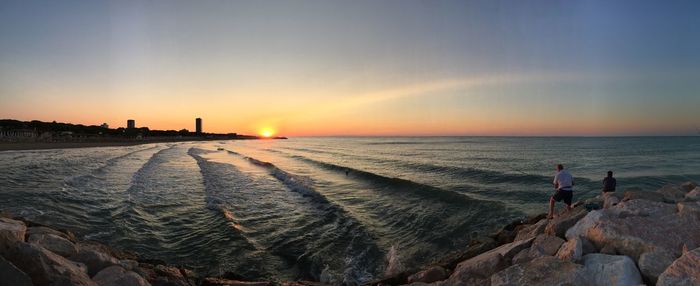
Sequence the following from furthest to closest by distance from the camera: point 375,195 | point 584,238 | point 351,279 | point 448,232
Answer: point 375,195 < point 448,232 < point 351,279 < point 584,238

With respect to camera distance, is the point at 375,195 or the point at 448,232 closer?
the point at 448,232

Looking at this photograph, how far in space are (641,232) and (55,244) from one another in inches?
412

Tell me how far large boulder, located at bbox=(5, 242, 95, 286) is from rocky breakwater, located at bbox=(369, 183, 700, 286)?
18.6 feet

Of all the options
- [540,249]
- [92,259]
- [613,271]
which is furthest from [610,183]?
[92,259]

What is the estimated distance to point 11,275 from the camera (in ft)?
15.7

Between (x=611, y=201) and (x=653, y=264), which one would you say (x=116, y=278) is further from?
(x=611, y=201)

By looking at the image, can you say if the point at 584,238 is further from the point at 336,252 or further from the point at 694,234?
the point at 336,252

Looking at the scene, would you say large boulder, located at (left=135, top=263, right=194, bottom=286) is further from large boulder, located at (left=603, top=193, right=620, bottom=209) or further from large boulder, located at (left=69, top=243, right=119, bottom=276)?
large boulder, located at (left=603, top=193, right=620, bottom=209)

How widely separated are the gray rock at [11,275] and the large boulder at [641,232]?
9.00m

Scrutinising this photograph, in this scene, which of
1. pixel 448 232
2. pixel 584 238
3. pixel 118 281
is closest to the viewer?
pixel 118 281

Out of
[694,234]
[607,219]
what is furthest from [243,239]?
[694,234]

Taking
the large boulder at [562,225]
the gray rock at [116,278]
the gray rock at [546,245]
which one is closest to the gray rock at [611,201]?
the large boulder at [562,225]

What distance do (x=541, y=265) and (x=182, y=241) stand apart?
Answer: 10.7 metres

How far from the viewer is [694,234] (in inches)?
255
